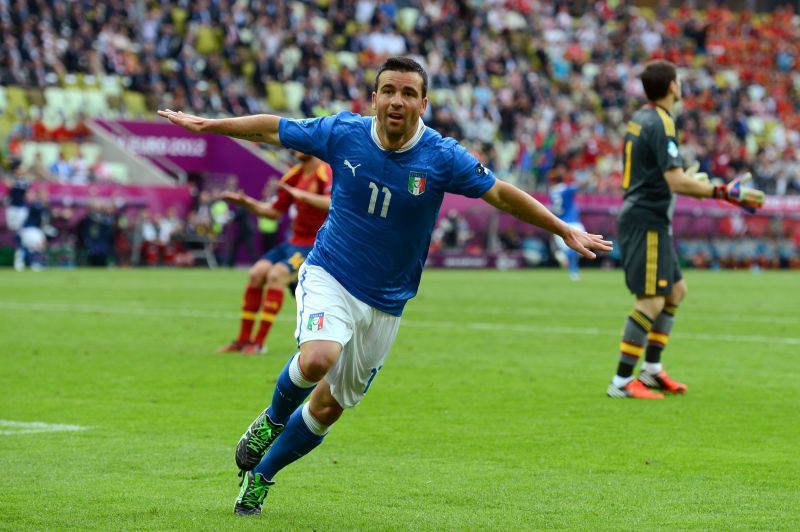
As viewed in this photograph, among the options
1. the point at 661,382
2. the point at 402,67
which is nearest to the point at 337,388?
the point at 402,67

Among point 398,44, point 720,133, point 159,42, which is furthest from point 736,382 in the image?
point 720,133

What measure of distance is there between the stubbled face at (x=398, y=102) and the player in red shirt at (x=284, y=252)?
6.39 m

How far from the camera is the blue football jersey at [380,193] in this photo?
6.02 meters

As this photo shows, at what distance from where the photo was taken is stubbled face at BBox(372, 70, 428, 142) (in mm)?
5934

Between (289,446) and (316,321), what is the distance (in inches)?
24.8

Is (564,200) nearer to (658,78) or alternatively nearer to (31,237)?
(31,237)

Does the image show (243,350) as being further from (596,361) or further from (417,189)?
(417,189)

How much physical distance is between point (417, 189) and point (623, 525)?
1.75m

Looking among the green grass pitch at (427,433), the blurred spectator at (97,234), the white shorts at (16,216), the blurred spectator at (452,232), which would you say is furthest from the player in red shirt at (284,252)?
the blurred spectator at (452,232)

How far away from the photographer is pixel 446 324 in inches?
685

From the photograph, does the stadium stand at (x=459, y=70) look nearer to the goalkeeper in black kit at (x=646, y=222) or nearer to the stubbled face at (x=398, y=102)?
the goalkeeper in black kit at (x=646, y=222)

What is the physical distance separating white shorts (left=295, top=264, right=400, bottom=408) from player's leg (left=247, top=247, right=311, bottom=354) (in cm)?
708

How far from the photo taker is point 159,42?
36.6 m

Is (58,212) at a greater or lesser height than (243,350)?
lesser
